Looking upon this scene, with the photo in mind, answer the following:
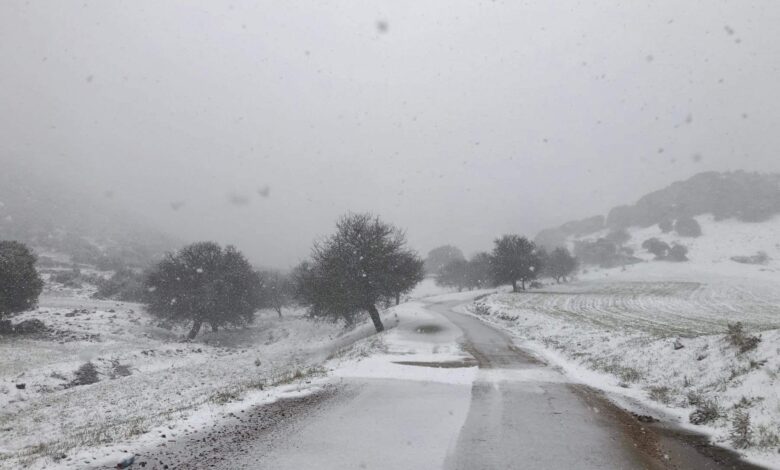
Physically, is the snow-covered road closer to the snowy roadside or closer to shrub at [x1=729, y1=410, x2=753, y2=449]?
shrub at [x1=729, y1=410, x2=753, y2=449]

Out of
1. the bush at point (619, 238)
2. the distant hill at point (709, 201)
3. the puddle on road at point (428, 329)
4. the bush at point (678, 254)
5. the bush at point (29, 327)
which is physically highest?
the distant hill at point (709, 201)

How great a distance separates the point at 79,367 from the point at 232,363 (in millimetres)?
8599

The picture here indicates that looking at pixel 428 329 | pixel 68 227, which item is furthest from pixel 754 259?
pixel 68 227

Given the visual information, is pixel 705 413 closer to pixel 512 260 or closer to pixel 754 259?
pixel 512 260

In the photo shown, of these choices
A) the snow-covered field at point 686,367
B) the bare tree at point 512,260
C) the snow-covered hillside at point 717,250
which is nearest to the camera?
the snow-covered field at point 686,367

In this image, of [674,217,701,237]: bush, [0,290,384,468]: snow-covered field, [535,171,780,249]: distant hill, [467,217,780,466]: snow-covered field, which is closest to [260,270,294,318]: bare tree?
[0,290,384,468]: snow-covered field

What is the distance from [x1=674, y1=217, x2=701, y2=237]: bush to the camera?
136 meters

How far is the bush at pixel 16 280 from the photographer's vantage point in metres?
32.1

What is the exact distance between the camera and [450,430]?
733 centimetres

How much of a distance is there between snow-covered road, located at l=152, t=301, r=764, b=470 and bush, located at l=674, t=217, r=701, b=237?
159250mm

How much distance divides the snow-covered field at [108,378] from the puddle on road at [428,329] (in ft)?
22.6

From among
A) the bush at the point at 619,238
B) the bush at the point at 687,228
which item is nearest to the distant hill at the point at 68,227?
the bush at the point at 619,238

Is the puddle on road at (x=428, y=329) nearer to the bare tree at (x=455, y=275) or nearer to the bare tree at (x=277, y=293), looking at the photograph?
the bare tree at (x=277, y=293)

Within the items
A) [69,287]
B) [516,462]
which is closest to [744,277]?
[516,462]
